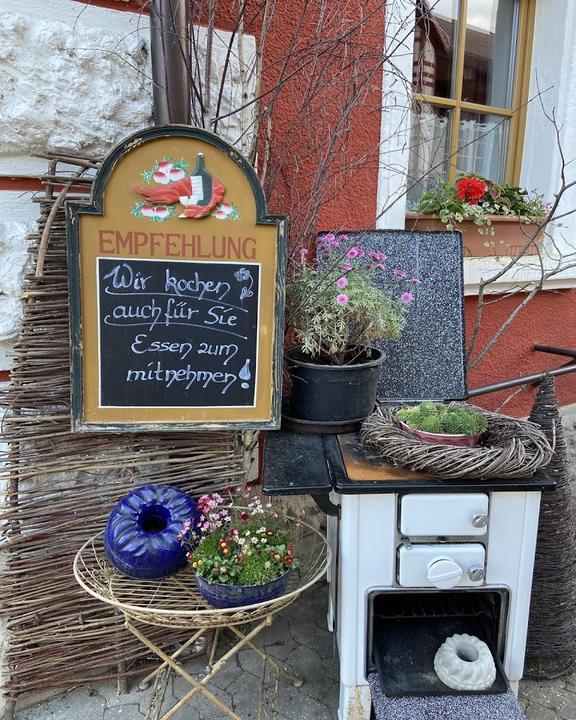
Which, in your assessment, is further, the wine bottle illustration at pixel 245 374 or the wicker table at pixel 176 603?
the wine bottle illustration at pixel 245 374

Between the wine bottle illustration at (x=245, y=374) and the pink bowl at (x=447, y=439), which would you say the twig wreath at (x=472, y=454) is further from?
→ the wine bottle illustration at (x=245, y=374)

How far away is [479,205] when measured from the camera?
122 inches

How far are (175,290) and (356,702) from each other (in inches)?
53.3

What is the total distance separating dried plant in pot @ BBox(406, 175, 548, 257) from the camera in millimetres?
2973

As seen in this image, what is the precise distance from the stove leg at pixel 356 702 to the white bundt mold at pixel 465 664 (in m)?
0.23

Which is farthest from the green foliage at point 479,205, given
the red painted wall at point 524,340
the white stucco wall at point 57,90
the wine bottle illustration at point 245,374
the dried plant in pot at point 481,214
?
the wine bottle illustration at point 245,374

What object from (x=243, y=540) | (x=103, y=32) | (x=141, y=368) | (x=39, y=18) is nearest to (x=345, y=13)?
(x=103, y=32)

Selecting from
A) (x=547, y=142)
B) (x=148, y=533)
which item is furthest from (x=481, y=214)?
(x=148, y=533)

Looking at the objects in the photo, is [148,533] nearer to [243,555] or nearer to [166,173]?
[243,555]

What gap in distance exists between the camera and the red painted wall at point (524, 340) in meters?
3.30

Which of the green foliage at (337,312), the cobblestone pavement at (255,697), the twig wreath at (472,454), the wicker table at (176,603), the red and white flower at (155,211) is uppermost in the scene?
the red and white flower at (155,211)

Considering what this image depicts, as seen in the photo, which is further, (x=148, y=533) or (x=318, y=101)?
(x=318, y=101)

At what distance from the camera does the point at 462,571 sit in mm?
1541

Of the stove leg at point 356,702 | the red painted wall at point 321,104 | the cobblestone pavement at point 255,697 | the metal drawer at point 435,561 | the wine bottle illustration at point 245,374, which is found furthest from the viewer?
the red painted wall at point 321,104
